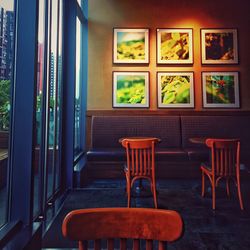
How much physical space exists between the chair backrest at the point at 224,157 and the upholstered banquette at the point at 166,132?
1490mm

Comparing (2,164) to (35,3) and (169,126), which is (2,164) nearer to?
(35,3)

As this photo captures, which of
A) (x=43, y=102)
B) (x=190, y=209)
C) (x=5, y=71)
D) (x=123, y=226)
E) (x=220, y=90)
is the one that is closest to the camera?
(x=123, y=226)

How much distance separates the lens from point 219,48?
471 cm

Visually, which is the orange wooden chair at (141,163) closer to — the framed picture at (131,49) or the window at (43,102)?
the window at (43,102)

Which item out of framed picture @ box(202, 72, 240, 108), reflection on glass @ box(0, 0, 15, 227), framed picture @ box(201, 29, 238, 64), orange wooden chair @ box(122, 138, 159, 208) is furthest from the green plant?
framed picture @ box(201, 29, 238, 64)

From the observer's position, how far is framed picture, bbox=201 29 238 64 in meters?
4.70

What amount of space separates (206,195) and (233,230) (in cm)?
103

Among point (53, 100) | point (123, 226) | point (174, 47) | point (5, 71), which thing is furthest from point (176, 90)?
point (123, 226)

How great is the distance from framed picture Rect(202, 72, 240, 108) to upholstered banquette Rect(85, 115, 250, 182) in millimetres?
299

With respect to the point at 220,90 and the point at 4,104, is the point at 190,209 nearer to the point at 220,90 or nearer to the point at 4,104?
the point at 4,104

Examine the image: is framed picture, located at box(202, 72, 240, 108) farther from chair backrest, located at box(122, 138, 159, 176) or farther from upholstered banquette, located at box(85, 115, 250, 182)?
chair backrest, located at box(122, 138, 159, 176)

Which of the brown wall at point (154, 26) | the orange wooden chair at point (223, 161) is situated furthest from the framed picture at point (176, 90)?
the orange wooden chair at point (223, 161)

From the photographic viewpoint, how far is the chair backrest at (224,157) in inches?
111

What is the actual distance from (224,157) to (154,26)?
3152 millimetres
